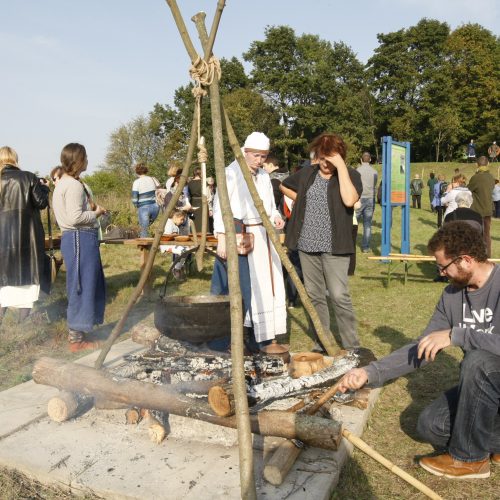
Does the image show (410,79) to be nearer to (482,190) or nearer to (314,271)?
(482,190)

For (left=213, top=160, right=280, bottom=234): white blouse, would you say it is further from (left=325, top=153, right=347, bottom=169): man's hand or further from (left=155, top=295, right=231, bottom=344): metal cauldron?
(left=155, top=295, right=231, bottom=344): metal cauldron

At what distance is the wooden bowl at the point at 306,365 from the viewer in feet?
12.0

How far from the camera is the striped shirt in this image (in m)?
10.5

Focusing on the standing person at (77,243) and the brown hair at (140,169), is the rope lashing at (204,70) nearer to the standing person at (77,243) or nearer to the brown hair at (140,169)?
the standing person at (77,243)

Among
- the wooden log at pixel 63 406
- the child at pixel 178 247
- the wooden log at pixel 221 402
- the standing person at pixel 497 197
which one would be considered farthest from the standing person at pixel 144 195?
the standing person at pixel 497 197

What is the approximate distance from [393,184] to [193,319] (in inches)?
310

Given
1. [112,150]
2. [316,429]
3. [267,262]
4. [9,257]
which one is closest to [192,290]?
[9,257]

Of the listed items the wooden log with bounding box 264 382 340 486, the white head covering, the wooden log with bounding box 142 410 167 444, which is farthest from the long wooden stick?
the white head covering

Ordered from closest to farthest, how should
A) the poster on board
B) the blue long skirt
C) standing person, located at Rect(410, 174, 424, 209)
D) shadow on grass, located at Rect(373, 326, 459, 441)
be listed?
shadow on grass, located at Rect(373, 326, 459, 441), the blue long skirt, the poster on board, standing person, located at Rect(410, 174, 424, 209)

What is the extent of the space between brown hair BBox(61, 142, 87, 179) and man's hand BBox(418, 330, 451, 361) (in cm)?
342

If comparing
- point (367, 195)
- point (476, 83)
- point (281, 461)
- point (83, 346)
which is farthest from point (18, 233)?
point (476, 83)

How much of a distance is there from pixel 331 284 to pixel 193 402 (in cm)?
182

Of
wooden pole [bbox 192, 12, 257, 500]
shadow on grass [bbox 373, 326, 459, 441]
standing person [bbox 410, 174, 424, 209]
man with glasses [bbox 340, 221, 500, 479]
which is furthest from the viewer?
standing person [bbox 410, 174, 424, 209]

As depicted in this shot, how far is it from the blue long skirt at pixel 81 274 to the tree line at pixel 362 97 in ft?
126
